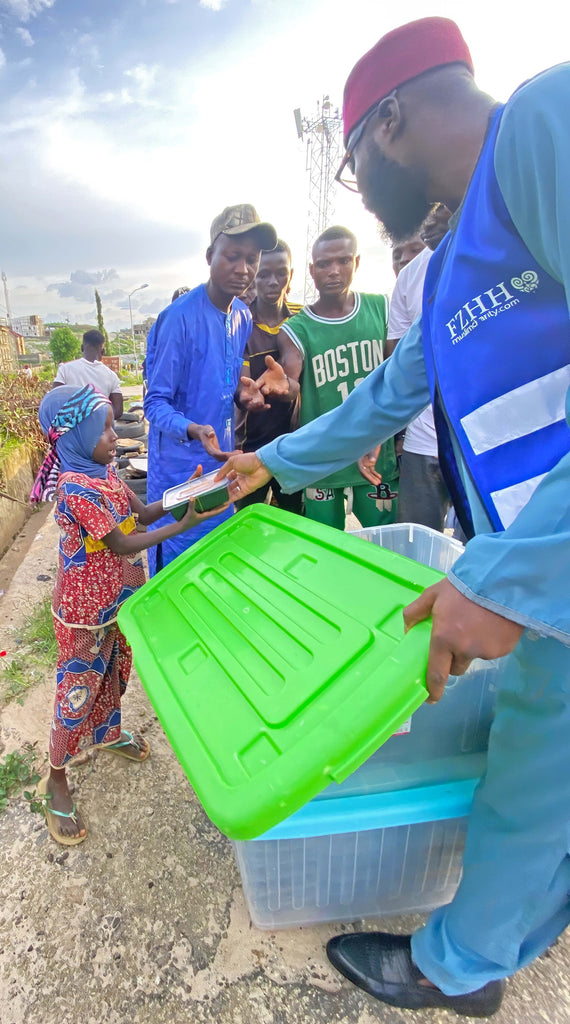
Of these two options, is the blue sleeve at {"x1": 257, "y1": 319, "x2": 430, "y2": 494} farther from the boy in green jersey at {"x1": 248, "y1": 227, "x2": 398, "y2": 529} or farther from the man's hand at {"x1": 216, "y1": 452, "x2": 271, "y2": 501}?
the boy in green jersey at {"x1": 248, "y1": 227, "x2": 398, "y2": 529}

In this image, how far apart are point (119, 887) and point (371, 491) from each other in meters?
1.91

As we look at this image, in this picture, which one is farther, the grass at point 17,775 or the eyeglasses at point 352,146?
the grass at point 17,775

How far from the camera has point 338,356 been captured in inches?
97.7

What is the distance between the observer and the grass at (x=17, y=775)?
5.81 ft

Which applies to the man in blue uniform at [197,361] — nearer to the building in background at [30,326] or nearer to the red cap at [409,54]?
the red cap at [409,54]

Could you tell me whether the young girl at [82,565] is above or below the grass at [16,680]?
above

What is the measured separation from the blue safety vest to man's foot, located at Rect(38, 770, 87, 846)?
164cm

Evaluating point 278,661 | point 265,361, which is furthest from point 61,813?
point 265,361

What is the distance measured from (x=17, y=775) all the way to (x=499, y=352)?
2136 mm

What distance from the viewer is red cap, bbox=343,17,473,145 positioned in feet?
3.33

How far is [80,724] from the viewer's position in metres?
1.66

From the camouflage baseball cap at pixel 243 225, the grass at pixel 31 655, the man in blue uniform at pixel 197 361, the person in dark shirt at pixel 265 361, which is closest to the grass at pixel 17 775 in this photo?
the grass at pixel 31 655

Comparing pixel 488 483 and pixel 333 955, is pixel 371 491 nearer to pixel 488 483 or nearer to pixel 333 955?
pixel 488 483

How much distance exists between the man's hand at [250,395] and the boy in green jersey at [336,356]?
13cm
